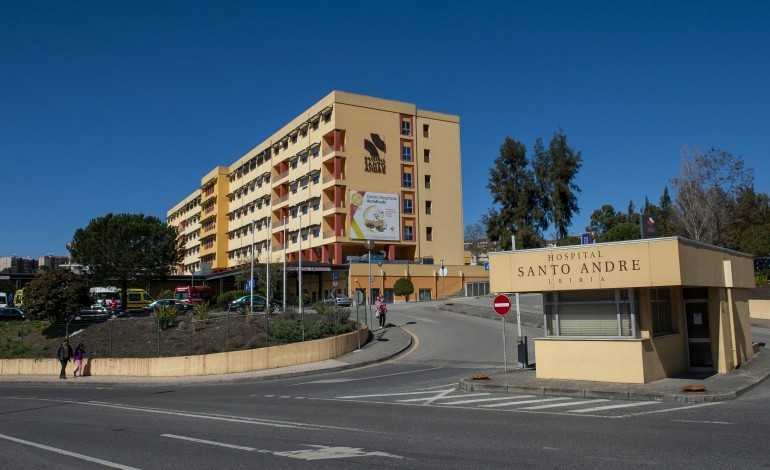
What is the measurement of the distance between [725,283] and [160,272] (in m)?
61.4

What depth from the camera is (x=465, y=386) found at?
17.2 m

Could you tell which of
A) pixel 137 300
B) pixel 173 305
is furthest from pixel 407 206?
pixel 173 305

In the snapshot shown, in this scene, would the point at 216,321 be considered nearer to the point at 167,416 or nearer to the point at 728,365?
the point at 167,416

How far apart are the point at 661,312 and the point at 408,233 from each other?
56.6 m

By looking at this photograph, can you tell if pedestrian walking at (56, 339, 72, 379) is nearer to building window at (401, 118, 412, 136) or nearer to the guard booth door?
the guard booth door

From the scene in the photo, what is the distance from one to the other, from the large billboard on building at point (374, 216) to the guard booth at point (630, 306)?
172 feet

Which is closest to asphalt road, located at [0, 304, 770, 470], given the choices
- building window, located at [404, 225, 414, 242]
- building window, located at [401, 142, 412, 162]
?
building window, located at [404, 225, 414, 242]

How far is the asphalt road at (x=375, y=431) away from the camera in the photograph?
27.1 ft

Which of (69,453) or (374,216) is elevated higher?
(374,216)

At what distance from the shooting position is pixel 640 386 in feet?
50.4

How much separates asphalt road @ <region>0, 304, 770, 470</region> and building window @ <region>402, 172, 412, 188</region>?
186ft

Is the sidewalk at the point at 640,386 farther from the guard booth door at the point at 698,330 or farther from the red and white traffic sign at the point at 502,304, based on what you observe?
the red and white traffic sign at the point at 502,304

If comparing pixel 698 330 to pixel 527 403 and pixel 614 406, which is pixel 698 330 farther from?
pixel 527 403

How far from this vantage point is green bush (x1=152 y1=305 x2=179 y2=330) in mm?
30078
